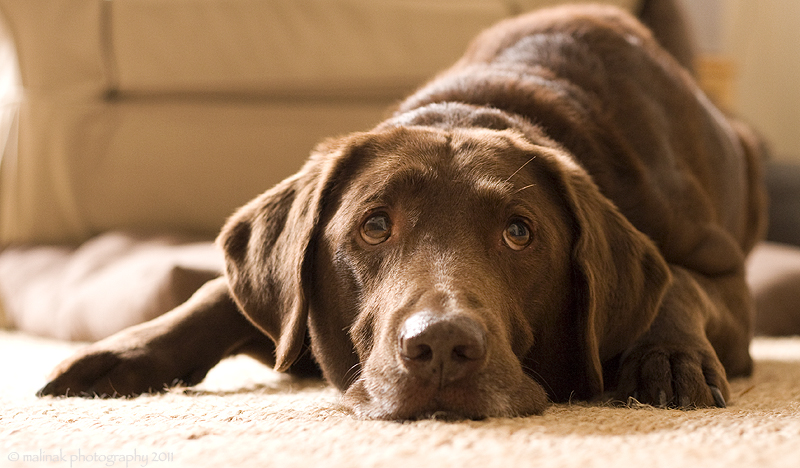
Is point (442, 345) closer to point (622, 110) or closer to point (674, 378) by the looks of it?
point (674, 378)

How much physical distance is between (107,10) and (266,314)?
8.65 ft

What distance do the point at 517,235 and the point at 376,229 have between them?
1.09 ft

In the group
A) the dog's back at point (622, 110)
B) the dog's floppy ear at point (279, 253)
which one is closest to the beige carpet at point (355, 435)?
the dog's floppy ear at point (279, 253)

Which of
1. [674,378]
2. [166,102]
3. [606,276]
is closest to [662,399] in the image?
[674,378]

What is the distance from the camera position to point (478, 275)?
1716mm

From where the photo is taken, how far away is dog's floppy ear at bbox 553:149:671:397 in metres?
1.93

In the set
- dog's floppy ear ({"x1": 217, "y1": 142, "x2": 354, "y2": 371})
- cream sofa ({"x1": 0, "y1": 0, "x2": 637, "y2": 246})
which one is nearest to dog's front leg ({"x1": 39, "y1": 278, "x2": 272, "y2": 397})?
dog's floppy ear ({"x1": 217, "y1": 142, "x2": 354, "y2": 371})

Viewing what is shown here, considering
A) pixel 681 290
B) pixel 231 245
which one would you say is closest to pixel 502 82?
pixel 681 290

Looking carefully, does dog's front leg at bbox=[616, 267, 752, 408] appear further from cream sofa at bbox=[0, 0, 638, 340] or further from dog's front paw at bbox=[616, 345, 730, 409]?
cream sofa at bbox=[0, 0, 638, 340]

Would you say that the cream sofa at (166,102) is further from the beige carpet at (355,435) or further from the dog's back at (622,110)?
the beige carpet at (355,435)

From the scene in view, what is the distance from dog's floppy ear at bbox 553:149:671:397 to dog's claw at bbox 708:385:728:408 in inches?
8.7

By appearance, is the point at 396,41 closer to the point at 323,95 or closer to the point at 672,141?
the point at 323,95

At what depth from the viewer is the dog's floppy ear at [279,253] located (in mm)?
1975

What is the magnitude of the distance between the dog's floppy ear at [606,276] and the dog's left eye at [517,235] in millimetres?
149
